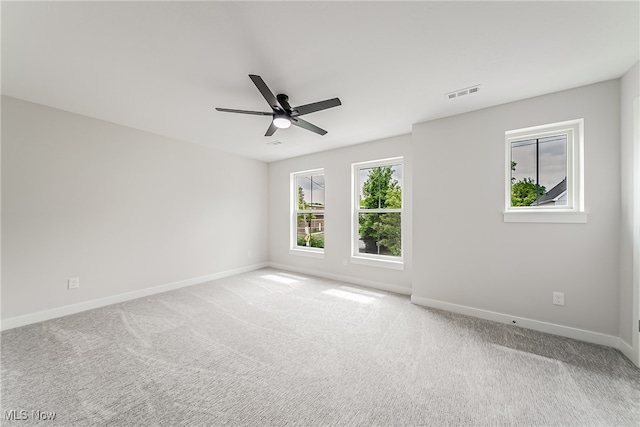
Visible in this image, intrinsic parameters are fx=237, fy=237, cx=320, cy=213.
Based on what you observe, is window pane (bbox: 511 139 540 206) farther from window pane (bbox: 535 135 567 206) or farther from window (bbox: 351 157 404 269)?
window (bbox: 351 157 404 269)

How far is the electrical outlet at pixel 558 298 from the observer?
240cm

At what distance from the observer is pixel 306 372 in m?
1.86

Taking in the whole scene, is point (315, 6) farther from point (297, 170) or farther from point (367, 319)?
point (297, 170)

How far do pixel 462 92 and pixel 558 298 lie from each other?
2.33m

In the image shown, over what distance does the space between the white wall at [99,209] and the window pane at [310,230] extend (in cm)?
150

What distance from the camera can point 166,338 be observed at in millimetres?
2354

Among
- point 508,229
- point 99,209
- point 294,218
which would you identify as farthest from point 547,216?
point 99,209

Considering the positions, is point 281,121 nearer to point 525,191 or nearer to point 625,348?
point 525,191

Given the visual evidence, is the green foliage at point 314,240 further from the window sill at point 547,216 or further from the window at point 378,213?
the window sill at point 547,216

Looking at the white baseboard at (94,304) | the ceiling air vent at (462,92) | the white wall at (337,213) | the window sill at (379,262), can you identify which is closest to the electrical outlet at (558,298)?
the white wall at (337,213)

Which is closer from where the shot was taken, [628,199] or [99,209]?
[628,199]

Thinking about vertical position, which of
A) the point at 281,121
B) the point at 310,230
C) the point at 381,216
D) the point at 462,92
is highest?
the point at 462,92

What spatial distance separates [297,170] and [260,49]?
3230mm

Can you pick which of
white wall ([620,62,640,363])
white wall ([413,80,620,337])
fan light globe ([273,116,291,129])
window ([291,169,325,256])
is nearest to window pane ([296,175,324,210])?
window ([291,169,325,256])
